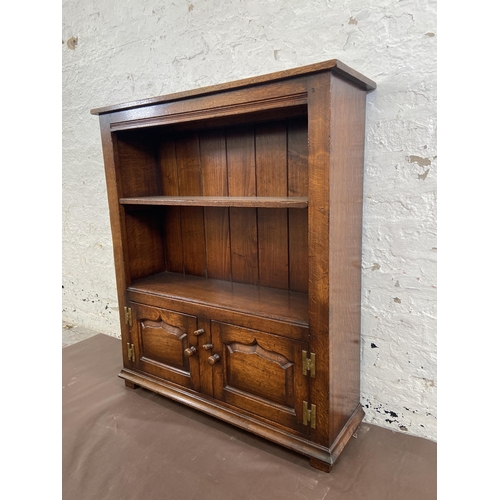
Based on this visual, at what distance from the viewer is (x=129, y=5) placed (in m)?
2.34

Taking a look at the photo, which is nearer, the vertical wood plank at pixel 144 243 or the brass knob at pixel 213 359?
the brass knob at pixel 213 359

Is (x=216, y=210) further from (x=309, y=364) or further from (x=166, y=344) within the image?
(x=309, y=364)

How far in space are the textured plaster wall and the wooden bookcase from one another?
Answer: 10 cm

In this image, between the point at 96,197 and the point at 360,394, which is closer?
the point at 360,394

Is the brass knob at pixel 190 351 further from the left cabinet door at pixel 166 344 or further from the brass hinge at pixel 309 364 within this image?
the brass hinge at pixel 309 364

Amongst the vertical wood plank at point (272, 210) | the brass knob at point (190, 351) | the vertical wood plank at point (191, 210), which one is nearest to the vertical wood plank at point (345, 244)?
the vertical wood plank at point (272, 210)

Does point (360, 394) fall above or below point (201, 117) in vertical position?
below

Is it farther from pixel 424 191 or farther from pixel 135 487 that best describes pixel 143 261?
pixel 424 191

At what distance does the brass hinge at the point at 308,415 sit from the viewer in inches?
60.9

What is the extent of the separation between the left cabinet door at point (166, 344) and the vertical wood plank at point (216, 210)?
1.20 feet

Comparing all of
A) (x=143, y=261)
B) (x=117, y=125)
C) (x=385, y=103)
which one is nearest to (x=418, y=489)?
(x=385, y=103)

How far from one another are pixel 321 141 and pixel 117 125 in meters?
1.07

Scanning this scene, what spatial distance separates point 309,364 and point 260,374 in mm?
253

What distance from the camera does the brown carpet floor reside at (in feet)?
4.78
